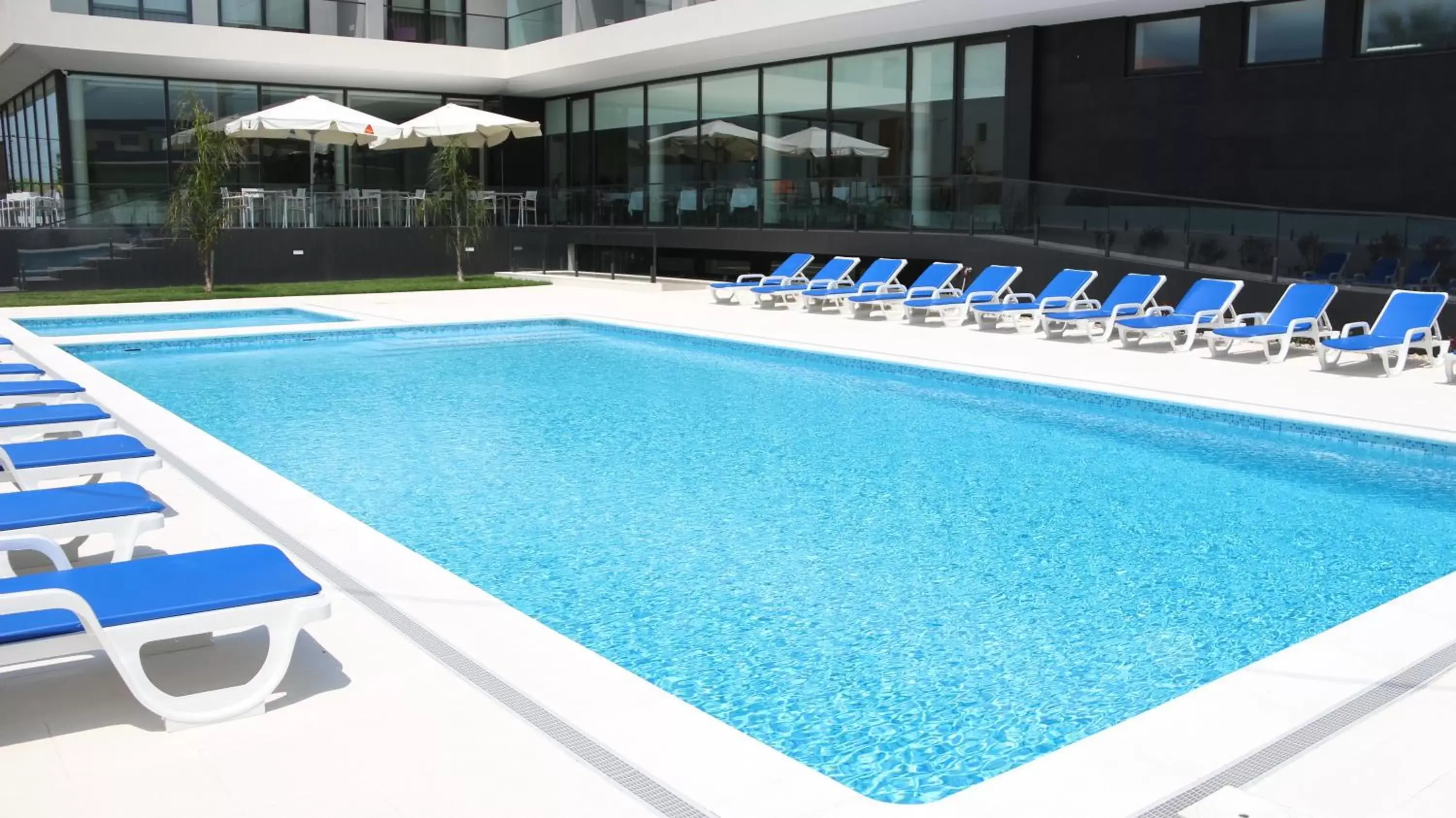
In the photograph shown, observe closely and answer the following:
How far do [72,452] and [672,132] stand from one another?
19.3m

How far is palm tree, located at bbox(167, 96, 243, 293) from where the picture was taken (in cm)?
1764

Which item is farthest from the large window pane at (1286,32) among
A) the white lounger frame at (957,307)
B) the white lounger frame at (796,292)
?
the white lounger frame at (796,292)

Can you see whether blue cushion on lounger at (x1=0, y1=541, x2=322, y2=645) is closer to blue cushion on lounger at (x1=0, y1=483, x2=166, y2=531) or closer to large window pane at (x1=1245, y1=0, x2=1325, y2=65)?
blue cushion on lounger at (x1=0, y1=483, x2=166, y2=531)

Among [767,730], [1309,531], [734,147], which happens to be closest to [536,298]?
[734,147]

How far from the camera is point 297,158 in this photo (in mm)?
24125

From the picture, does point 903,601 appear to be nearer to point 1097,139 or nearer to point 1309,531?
point 1309,531

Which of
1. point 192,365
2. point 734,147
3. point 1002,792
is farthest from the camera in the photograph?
point 734,147

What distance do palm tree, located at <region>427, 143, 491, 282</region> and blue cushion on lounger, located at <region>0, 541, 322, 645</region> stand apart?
1746 cm

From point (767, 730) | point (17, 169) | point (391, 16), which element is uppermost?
point (391, 16)

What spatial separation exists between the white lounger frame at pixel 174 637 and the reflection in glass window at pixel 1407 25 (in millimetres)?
13896

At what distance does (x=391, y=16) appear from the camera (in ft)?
78.5

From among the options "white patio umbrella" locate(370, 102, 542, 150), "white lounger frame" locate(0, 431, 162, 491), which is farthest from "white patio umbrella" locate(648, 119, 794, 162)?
"white lounger frame" locate(0, 431, 162, 491)

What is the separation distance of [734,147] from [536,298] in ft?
19.4

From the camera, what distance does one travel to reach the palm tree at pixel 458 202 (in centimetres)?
2094
